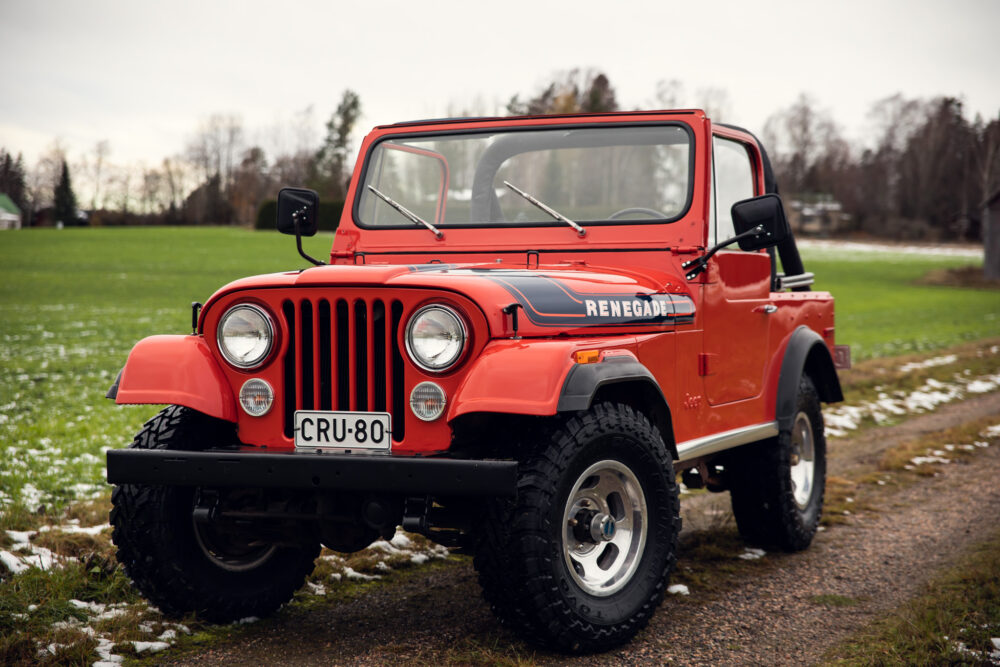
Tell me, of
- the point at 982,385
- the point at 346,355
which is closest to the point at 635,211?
the point at 346,355

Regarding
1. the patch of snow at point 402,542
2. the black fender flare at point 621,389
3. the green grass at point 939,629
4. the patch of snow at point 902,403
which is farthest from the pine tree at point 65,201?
the green grass at point 939,629

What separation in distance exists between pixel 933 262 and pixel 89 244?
45.2 m

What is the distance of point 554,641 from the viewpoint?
11.7 ft

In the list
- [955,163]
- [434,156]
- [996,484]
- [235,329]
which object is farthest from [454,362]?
[955,163]

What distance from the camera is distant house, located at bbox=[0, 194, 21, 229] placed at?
2734cm

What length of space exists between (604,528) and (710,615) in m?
0.86

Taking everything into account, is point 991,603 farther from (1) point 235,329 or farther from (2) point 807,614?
(1) point 235,329

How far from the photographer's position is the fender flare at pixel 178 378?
373 cm

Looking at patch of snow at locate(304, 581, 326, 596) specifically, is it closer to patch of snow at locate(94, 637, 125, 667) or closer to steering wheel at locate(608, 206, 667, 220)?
patch of snow at locate(94, 637, 125, 667)

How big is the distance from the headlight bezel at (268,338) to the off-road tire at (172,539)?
0.31m

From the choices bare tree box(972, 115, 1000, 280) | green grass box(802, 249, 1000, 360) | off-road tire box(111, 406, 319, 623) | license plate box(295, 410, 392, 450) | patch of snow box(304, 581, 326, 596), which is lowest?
green grass box(802, 249, 1000, 360)

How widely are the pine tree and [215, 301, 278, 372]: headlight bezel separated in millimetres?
36570

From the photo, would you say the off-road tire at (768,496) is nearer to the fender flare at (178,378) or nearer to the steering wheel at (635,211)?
the steering wheel at (635,211)

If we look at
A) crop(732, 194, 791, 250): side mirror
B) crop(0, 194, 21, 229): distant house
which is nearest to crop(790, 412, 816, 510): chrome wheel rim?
crop(732, 194, 791, 250): side mirror
